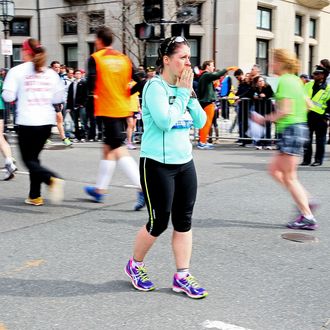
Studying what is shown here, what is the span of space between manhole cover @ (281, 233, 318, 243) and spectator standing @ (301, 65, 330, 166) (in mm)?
4532

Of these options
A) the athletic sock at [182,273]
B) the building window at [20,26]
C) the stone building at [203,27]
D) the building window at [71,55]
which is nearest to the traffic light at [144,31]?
the athletic sock at [182,273]

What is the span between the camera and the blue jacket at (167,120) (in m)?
3.42

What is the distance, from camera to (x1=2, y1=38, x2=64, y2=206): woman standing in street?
6168mm

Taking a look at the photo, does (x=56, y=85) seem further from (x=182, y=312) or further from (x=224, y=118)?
(x=224, y=118)

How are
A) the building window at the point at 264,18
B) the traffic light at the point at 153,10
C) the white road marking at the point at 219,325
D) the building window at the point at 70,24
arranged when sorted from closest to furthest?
the white road marking at the point at 219,325 < the traffic light at the point at 153,10 < the building window at the point at 264,18 < the building window at the point at 70,24

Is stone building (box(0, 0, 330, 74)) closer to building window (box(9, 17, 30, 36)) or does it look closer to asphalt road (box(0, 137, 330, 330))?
building window (box(9, 17, 30, 36))

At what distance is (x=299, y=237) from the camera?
518 cm

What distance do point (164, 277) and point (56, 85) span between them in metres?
3.20

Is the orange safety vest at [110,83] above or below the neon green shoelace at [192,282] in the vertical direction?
above

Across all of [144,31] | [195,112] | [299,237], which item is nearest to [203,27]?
[144,31]

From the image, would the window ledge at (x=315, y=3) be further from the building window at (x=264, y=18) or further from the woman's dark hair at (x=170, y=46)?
the woman's dark hair at (x=170, y=46)

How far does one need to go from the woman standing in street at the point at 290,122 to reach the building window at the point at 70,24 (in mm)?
26871

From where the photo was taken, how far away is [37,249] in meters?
4.78

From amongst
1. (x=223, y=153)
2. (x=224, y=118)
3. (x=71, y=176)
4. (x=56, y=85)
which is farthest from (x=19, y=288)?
(x=224, y=118)
